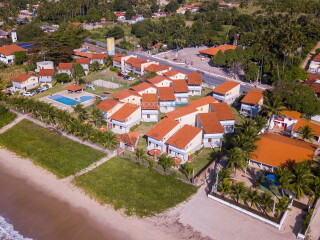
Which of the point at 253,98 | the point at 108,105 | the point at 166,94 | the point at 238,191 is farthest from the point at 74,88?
the point at 238,191

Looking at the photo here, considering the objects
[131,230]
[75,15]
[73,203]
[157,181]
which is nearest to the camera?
[131,230]

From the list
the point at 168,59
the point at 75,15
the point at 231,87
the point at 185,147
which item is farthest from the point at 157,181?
the point at 75,15

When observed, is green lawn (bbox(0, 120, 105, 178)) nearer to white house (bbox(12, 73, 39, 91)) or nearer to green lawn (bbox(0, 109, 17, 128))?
green lawn (bbox(0, 109, 17, 128))

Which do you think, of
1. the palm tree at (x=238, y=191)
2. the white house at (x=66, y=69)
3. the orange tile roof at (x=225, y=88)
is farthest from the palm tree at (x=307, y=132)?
the white house at (x=66, y=69)

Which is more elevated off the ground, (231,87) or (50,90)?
(231,87)

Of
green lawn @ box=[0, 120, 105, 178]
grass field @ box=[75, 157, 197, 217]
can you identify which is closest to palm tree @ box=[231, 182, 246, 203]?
grass field @ box=[75, 157, 197, 217]

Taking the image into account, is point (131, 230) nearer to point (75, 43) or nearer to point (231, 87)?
point (231, 87)
